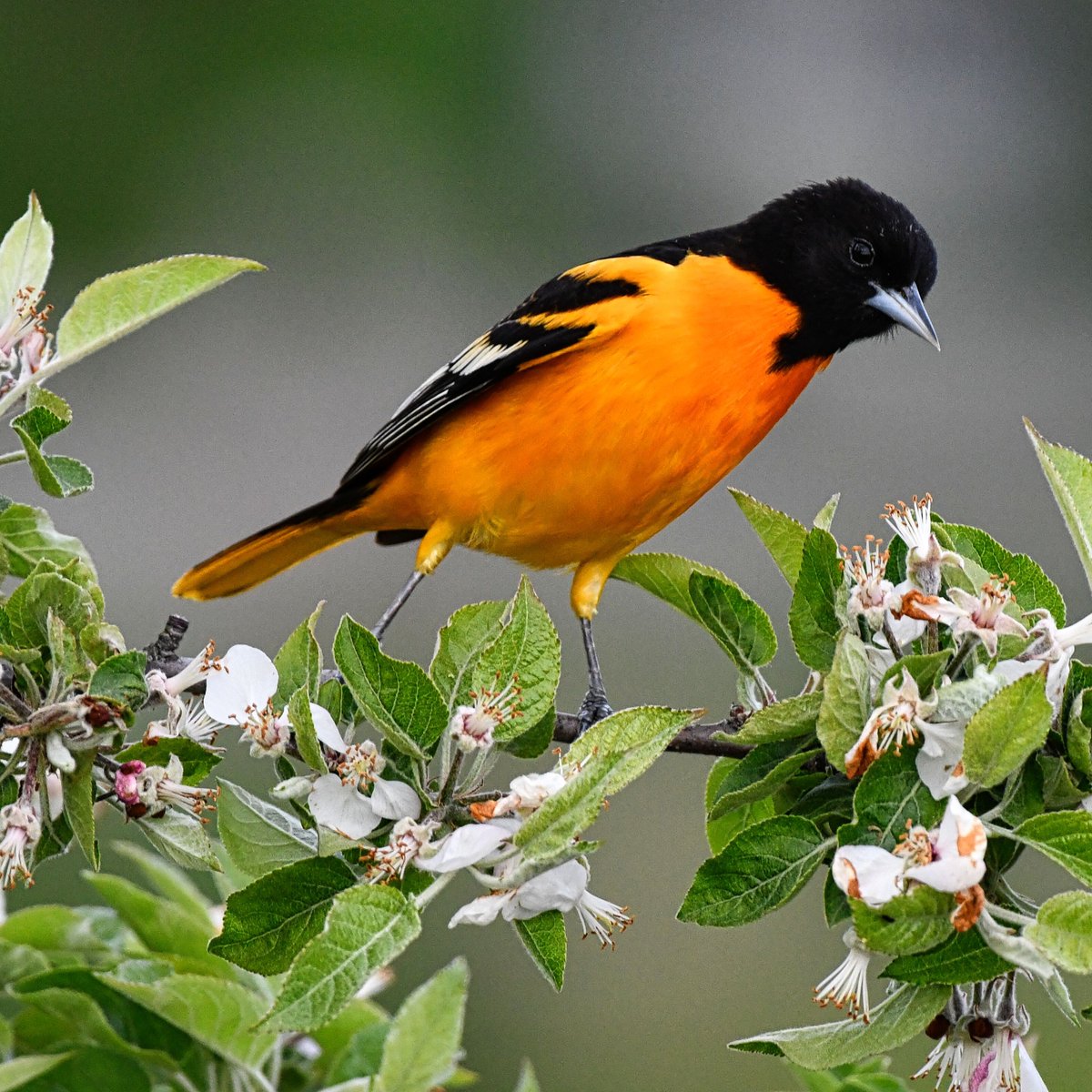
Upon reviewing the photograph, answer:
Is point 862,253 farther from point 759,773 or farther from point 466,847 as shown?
point 466,847

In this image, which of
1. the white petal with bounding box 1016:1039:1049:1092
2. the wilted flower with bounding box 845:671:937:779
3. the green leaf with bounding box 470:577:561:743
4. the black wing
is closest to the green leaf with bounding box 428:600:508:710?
the green leaf with bounding box 470:577:561:743

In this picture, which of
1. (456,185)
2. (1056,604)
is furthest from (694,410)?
(456,185)

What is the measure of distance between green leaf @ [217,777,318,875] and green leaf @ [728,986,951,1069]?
1.47ft

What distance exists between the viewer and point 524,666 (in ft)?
4.78

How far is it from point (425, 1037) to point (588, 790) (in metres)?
0.24

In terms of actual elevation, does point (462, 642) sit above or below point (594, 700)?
above

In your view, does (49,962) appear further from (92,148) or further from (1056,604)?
(92,148)

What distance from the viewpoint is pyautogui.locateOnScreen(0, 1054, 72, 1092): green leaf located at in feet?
4.73

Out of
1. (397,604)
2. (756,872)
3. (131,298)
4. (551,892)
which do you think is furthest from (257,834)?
(397,604)

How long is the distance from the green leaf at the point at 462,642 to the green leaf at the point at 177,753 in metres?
0.23

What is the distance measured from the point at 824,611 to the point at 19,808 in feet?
2.61

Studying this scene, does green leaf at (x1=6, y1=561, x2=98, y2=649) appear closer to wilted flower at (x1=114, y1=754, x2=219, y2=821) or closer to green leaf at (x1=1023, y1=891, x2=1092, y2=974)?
wilted flower at (x1=114, y1=754, x2=219, y2=821)

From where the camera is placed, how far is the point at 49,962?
5.57 ft

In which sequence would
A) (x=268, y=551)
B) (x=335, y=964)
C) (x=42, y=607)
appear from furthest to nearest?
(x=268, y=551)
(x=42, y=607)
(x=335, y=964)
